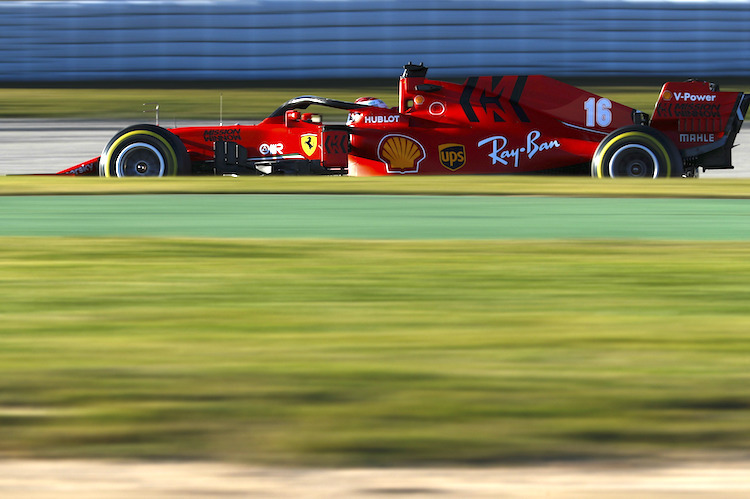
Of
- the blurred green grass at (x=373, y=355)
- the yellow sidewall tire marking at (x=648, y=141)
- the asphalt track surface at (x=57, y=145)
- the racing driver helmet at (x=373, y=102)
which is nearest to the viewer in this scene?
the blurred green grass at (x=373, y=355)

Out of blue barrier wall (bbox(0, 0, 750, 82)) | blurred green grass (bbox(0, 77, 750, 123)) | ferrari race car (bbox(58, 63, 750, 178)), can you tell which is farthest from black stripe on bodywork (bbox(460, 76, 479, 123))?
blue barrier wall (bbox(0, 0, 750, 82))

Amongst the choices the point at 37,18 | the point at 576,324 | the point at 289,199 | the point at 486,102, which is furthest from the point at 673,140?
the point at 37,18

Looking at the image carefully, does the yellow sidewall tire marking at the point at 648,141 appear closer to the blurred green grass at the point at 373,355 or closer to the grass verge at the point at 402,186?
the grass verge at the point at 402,186

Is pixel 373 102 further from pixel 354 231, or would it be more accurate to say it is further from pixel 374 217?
pixel 354 231

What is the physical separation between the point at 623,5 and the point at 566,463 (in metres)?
24.9

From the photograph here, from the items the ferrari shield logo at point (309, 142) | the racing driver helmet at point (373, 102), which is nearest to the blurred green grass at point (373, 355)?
the ferrari shield logo at point (309, 142)

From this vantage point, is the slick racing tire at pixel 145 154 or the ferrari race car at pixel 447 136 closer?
the slick racing tire at pixel 145 154

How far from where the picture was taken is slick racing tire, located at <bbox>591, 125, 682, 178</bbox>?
10.4 metres

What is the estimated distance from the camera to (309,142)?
35.9 ft

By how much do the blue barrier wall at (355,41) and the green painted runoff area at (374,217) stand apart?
18.3m

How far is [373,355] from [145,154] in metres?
6.89

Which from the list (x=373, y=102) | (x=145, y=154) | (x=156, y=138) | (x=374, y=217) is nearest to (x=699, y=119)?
(x=373, y=102)

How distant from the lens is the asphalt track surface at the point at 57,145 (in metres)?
14.9

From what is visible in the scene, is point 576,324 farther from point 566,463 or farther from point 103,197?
point 103,197
